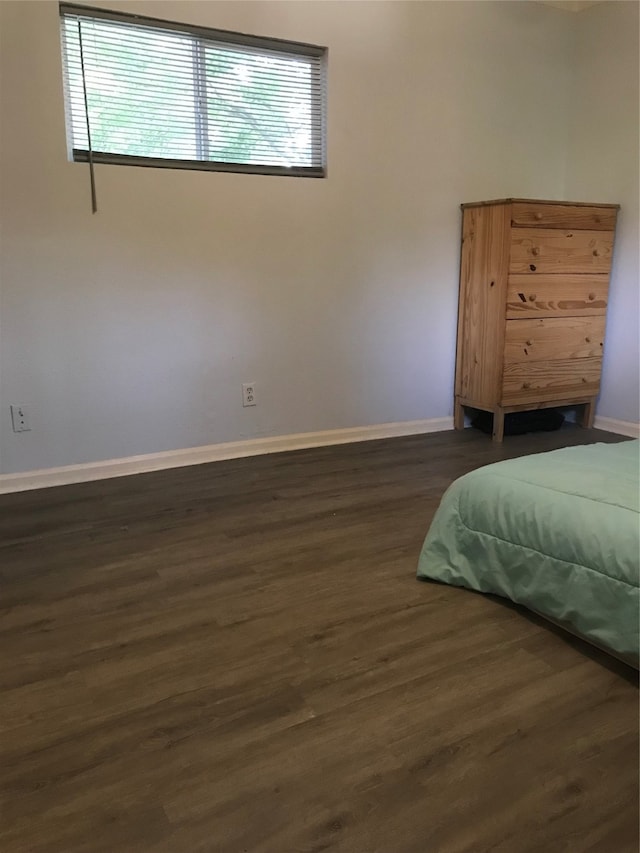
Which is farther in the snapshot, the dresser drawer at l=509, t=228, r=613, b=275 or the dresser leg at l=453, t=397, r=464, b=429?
the dresser leg at l=453, t=397, r=464, b=429

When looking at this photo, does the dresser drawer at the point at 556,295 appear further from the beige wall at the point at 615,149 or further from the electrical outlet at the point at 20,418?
the electrical outlet at the point at 20,418

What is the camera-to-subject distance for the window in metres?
2.83

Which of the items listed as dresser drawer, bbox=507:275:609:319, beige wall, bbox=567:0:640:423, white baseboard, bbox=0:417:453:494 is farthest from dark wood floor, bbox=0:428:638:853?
beige wall, bbox=567:0:640:423

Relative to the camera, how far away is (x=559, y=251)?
11.8 feet

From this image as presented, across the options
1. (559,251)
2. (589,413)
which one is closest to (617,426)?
(589,413)

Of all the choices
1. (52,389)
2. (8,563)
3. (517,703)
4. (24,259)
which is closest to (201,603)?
(8,563)

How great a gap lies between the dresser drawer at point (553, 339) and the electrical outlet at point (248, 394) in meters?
1.38

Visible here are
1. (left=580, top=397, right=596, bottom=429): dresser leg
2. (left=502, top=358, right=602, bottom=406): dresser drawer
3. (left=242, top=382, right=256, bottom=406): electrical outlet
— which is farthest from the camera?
(left=580, top=397, right=596, bottom=429): dresser leg

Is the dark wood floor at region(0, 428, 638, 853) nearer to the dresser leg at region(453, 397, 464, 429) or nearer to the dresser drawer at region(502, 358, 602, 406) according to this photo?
the dresser drawer at region(502, 358, 602, 406)

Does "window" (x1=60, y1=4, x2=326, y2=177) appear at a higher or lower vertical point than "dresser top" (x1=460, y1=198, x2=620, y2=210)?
higher

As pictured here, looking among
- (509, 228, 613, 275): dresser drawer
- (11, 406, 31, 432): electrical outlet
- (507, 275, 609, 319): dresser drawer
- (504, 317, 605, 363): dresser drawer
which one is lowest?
(11, 406, 31, 432): electrical outlet

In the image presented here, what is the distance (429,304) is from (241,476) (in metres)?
1.57

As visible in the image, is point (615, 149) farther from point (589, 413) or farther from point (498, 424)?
point (498, 424)

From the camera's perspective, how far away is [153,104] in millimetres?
2990
